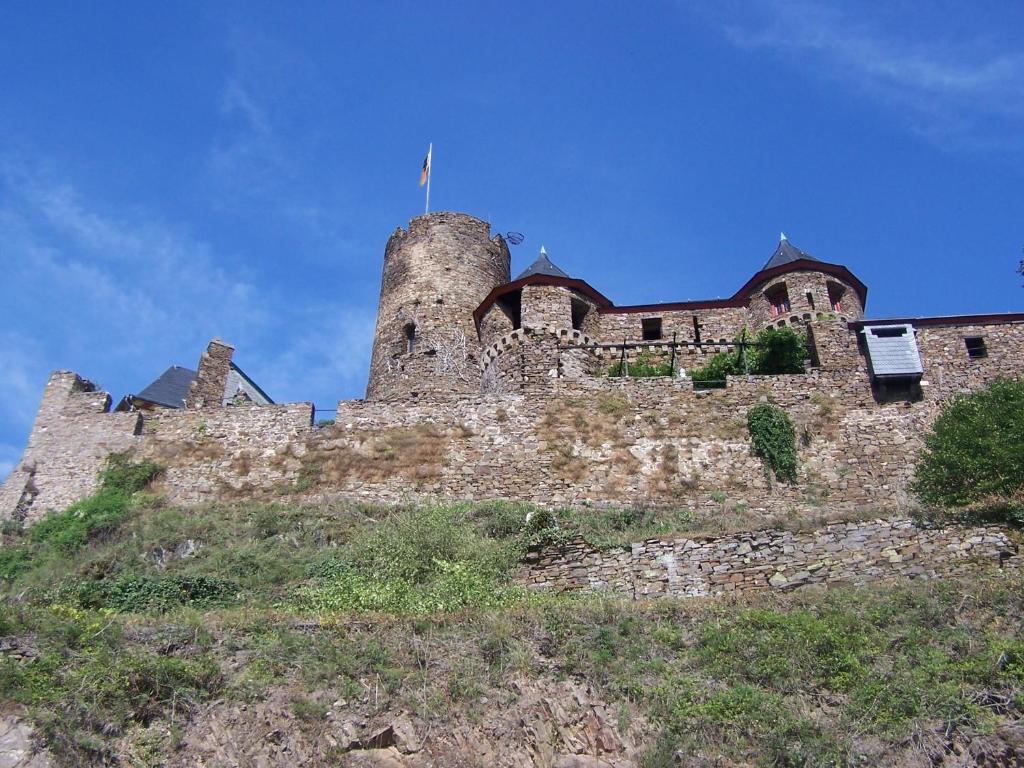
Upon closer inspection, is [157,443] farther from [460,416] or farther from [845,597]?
[845,597]

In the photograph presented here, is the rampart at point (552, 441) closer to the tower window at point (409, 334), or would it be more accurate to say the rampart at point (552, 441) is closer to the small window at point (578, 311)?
the small window at point (578, 311)

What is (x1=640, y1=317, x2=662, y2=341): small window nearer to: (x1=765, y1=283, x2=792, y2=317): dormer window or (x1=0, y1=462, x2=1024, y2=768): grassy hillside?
(x1=765, y1=283, x2=792, y2=317): dormer window

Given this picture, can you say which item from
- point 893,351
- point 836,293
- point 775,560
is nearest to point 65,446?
point 775,560

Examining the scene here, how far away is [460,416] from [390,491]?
2.83 m

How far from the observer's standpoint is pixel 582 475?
22219mm

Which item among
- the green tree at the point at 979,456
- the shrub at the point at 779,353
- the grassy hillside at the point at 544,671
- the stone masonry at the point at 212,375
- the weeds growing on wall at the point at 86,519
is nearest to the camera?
the grassy hillside at the point at 544,671

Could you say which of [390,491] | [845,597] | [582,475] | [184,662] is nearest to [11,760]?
[184,662]

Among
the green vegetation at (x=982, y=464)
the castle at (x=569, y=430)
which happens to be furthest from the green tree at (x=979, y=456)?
the castle at (x=569, y=430)

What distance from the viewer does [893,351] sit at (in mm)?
24172

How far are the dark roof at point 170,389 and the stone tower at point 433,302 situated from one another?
7.31 meters

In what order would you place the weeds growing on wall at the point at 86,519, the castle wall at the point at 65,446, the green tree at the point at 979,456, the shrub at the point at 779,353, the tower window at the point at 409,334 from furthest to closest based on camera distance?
the tower window at the point at 409,334 < the shrub at the point at 779,353 < the castle wall at the point at 65,446 < the weeds growing on wall at the point at 86,519 < the green tree at the point at 979,456

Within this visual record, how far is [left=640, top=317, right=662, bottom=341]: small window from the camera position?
2931 cm

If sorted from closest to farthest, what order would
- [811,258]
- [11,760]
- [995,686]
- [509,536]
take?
[11,760] < [995,686] < [509,536] < [811,258]

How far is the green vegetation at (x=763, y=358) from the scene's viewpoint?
25219mm
